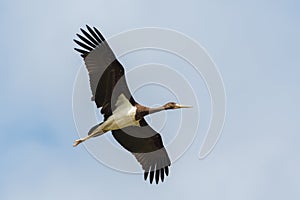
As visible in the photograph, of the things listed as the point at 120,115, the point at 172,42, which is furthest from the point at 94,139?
the point at 172,42

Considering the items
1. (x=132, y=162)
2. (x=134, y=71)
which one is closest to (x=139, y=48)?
(x=134, y=71)

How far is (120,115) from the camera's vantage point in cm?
4675

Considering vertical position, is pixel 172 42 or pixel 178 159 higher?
pixel 172 42

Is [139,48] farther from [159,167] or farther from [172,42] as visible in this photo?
[159,167]

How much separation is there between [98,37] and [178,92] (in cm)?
378

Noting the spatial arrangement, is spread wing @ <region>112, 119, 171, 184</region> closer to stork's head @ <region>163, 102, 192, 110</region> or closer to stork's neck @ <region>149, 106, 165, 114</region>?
stork's neck @ <region>149, 106, 165, 114</region>

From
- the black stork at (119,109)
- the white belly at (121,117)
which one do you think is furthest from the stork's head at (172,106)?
the white belly at (121,117)

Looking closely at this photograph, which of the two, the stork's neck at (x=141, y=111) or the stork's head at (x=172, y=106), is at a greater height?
the stork's head at (x=172, y=106)

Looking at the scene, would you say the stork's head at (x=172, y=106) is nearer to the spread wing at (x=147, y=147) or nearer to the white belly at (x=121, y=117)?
the spread wing at (x=147, y=147)

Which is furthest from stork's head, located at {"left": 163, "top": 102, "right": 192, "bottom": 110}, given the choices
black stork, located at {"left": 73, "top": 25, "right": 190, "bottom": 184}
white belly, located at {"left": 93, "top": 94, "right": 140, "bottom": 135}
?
white belly, located at {"left": 93, "top": 94, "right": 140, "bottom": 135}

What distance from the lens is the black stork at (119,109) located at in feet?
151

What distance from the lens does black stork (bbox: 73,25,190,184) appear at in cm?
4597

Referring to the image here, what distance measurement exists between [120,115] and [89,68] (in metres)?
1.97

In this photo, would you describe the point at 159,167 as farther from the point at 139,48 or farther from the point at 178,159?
the point at 139,48
